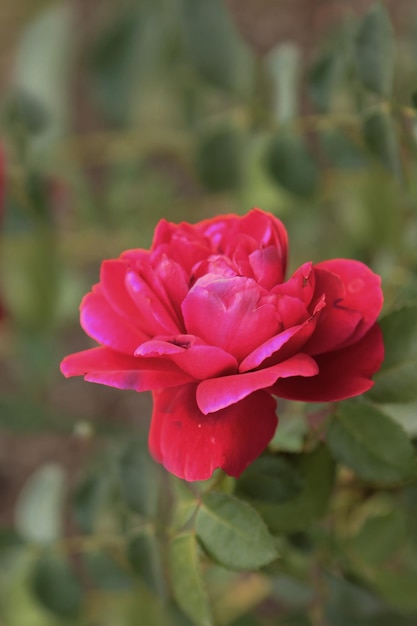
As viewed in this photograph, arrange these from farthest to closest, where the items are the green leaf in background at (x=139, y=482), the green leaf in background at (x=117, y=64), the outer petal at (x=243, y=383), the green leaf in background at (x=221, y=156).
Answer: the green leaf in background at (x=117, y=64)
the green leaf in background at (x=221, y=156)
the green leaf in background at (x=139, y=482)
the outer petal at (x=243, y=383)

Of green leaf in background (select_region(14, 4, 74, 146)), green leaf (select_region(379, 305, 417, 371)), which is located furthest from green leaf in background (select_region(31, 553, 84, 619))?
green leaf in background (select_region(14, 4, 74, 146))

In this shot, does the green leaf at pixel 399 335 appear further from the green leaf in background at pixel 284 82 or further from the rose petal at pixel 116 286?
the green leaf in background at pixel 284 82

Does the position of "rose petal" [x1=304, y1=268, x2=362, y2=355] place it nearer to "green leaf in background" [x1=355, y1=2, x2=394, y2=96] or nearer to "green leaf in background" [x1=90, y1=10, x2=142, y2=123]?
"green leaf in background" [x1=355, y1=2, x2=394, y2=96]

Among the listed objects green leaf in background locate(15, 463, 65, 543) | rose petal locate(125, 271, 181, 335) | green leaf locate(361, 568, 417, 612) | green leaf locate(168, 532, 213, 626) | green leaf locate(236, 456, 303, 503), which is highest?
rose petal locate(125, 271, 181, 335)

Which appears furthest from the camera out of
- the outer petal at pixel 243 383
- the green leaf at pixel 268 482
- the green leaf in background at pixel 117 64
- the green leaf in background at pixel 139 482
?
the green leaf in background at pixel 117 64

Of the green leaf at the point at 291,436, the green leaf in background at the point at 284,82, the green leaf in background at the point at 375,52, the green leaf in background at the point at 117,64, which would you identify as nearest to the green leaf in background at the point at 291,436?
the green leaf at the point at 291,436

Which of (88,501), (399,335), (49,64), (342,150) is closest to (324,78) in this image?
(342,150)

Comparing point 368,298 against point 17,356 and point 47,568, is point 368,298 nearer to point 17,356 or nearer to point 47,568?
point 47,568
